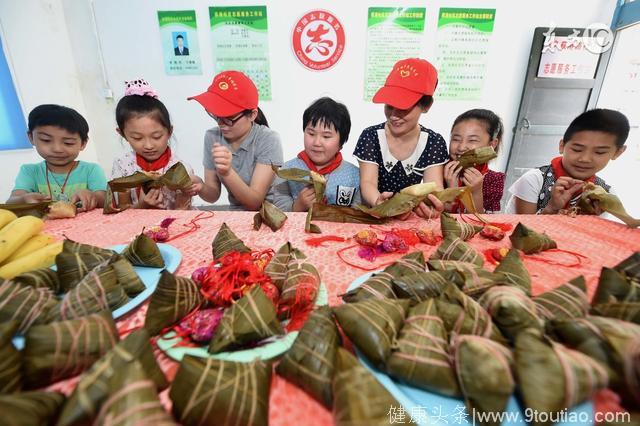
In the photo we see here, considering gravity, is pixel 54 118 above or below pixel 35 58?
below

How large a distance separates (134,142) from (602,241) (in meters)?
2.65

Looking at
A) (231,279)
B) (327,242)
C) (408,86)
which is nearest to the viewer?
(231,279)

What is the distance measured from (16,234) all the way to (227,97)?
1.26 m

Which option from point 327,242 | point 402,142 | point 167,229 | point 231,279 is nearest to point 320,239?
point 327,242

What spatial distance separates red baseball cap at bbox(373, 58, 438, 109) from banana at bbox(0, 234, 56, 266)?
170 cm

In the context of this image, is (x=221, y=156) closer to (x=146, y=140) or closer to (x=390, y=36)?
(x=146, y=140)

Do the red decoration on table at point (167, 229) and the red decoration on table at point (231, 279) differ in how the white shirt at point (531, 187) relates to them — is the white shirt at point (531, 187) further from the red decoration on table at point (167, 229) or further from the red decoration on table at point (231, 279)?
the red decoration on table at point (167, 229)

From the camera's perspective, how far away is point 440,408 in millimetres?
574

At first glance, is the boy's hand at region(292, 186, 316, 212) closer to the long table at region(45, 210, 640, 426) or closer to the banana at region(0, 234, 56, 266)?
the long table at region(45, 210, 640, 426)

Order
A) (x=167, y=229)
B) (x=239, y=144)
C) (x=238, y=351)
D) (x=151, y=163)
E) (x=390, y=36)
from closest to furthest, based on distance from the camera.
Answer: (x=238, y=351)
(x=167, y=229)
(x=151, y=163)
(x=239, y=144)
(x=390, y=36)

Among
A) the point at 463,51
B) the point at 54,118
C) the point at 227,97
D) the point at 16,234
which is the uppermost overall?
the point at 463,51

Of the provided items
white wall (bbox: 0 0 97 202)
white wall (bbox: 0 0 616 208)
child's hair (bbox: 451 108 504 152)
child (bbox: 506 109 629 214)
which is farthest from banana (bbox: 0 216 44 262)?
white wall (bbox: 0 0 97 202)

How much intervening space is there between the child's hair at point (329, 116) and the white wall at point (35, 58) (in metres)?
3.81

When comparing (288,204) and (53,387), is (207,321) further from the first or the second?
(288,204)
